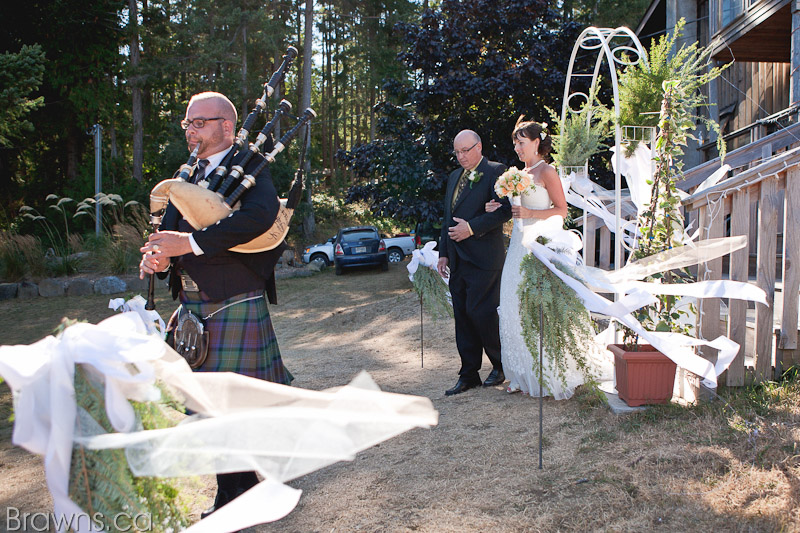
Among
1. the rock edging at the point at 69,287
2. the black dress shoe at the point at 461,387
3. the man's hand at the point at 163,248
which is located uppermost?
the man's hand at the point at 163,248

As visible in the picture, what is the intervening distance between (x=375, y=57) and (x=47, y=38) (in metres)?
13.7

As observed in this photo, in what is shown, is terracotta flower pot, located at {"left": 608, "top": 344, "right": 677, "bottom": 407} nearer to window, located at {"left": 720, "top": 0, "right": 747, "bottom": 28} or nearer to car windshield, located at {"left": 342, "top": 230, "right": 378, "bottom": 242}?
window, located at {"left": 720, "top": 0, "right": 747, "bottom": 28}

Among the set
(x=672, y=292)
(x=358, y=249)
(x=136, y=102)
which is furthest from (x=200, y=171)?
(x=136, y=102)

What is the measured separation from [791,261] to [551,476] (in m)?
2.07

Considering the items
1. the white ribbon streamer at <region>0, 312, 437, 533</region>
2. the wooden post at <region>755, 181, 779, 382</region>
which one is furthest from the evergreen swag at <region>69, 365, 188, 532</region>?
the wooden post at <region>755, 181, 779, 382</region>

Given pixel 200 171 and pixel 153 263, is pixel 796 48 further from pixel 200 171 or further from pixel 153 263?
pixel 153 263

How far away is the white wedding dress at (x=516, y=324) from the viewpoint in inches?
175

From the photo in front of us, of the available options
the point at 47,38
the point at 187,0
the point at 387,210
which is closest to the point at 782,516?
the point at 387,210

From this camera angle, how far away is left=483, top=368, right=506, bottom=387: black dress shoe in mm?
4953

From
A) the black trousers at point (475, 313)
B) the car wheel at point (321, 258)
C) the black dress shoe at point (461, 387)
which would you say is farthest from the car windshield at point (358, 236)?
the black dress shoe at point (461, 387)

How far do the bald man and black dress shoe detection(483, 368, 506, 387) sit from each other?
91.5 inches

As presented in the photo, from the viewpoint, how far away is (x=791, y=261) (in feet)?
12.3

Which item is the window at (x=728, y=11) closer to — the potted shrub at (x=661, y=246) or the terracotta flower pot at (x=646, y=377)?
the potted shrub at (x=661, y=246)

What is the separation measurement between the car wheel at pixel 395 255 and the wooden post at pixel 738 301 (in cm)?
1724
